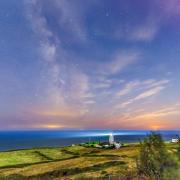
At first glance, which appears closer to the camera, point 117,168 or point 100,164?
point 117,168

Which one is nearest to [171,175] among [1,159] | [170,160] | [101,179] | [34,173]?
[170,160]

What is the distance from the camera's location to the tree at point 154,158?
4481cm

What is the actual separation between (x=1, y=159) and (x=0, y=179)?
62.4 m

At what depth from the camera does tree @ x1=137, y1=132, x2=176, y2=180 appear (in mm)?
44812

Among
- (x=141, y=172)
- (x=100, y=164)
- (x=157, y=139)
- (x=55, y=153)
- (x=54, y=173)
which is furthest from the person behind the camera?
(x=55, y=153)

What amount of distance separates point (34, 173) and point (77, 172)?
38.0 ft

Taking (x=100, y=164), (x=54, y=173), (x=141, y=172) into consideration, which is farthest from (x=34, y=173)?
(x=141, y=172)

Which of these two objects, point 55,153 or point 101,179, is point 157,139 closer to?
point 101,179

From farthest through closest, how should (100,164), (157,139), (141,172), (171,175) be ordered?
1. (100,164)
2. (141,172)
3. (157,139)
4. (171,175)

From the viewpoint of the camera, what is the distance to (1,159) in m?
121

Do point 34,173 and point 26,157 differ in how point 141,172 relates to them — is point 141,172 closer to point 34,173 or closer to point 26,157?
point 34,173

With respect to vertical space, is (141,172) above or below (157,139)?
below

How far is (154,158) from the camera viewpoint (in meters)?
46.3

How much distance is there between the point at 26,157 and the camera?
12575 cm
